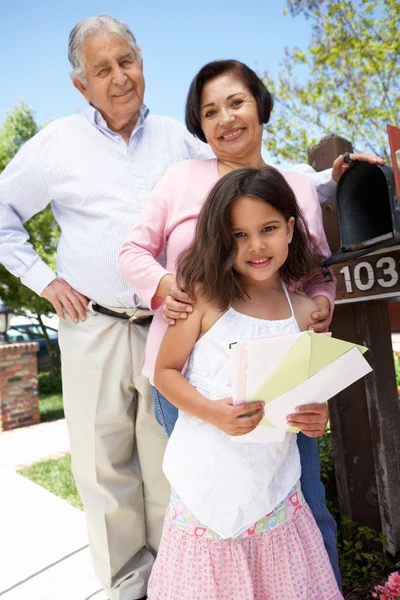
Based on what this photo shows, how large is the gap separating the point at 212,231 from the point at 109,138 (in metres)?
1.04

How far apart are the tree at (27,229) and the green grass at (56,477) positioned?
7484mm

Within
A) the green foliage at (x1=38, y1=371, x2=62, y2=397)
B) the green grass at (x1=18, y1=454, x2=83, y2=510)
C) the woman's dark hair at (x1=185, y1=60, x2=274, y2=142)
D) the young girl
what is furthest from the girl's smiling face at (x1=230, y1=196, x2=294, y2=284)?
the green foliage at (x1=38, y1=371, x2=62, y2=397)

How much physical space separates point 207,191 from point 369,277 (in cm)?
68

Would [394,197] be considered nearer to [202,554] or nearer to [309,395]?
[309,395]

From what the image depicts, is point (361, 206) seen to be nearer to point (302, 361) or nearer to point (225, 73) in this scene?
point (225, 73)

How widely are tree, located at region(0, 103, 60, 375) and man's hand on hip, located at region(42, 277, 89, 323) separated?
414 inches

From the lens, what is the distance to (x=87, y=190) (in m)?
2.25

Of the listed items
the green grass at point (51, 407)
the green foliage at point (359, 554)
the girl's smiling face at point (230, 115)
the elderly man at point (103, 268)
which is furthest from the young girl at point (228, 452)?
the green grass at point (51, 407)

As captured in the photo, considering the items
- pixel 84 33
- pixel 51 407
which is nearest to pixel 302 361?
pixel 84 33

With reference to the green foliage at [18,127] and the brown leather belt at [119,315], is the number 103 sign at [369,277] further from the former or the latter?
the green foliage at [18,127]

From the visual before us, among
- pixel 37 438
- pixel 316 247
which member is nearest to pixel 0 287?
pixel 37 438

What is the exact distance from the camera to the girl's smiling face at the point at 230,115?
180 cm

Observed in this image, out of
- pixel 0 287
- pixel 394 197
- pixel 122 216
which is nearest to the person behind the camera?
pixel 394 197

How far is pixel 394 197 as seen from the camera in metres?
1.68
